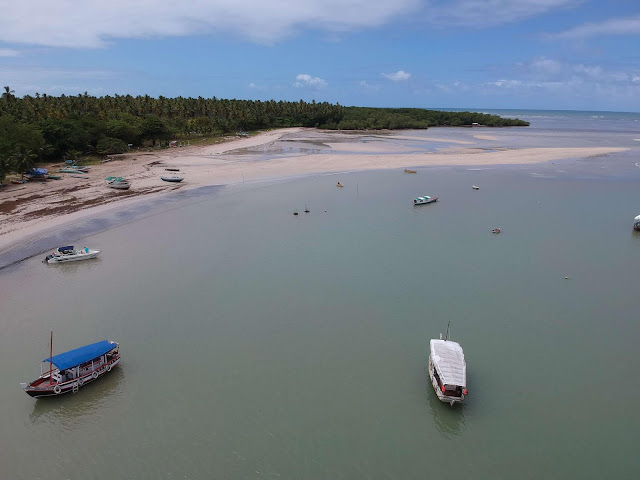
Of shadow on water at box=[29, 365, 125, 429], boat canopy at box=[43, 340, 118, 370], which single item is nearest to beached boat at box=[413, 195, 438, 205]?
boat canopy at box=[43, 340, 118, 370]

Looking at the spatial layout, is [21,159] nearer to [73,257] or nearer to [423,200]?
[73,257]

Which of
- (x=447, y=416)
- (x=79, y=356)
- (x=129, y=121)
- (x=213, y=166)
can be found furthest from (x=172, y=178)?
(x=447, y=416)

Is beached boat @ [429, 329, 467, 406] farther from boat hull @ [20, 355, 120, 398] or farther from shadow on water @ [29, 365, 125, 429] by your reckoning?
boat hull @ [20, 355, 120, 398]

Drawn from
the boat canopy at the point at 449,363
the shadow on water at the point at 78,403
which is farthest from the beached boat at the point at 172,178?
the boat canopy at the point at 449,363

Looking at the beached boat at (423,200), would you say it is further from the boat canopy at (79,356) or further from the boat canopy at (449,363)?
the boat canopy at (79,356)

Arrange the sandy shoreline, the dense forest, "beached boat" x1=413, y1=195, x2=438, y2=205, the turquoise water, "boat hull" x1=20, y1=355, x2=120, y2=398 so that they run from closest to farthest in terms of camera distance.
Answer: the turquoise water
"boat hull" x1=20, y1=355, x2=120, y2=398
the sandy shoreline
"beached boat" x1=413, y1=195, x2=438, y2=205
the dense forest

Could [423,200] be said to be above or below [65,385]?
above
